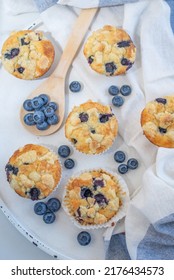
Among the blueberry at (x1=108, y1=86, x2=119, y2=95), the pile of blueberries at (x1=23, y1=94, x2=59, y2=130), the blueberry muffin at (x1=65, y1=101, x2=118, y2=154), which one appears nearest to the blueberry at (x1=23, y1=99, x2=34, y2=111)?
the pile of blueberries at (x1=23, y1=94, x2=59, y2=130)

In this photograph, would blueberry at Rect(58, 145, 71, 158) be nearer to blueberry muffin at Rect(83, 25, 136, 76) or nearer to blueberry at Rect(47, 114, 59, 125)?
blueberry at Rect(47, 114, 59, 125)

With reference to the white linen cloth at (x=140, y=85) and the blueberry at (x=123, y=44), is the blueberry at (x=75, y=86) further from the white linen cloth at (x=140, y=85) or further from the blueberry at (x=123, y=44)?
the blueberry at (x=123, y=44)

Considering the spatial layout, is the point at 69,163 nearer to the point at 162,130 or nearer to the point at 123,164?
the point at 123,164

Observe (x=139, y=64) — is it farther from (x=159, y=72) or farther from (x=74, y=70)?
(x=74, y=70)

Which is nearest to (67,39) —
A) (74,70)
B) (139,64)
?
(74,70)

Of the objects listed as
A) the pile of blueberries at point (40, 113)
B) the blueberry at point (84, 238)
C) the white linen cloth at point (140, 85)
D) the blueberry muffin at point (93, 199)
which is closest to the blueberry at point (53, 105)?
the pile of blueberries at point (40, 113)

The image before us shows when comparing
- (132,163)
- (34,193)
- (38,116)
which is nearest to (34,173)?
(34,193)
